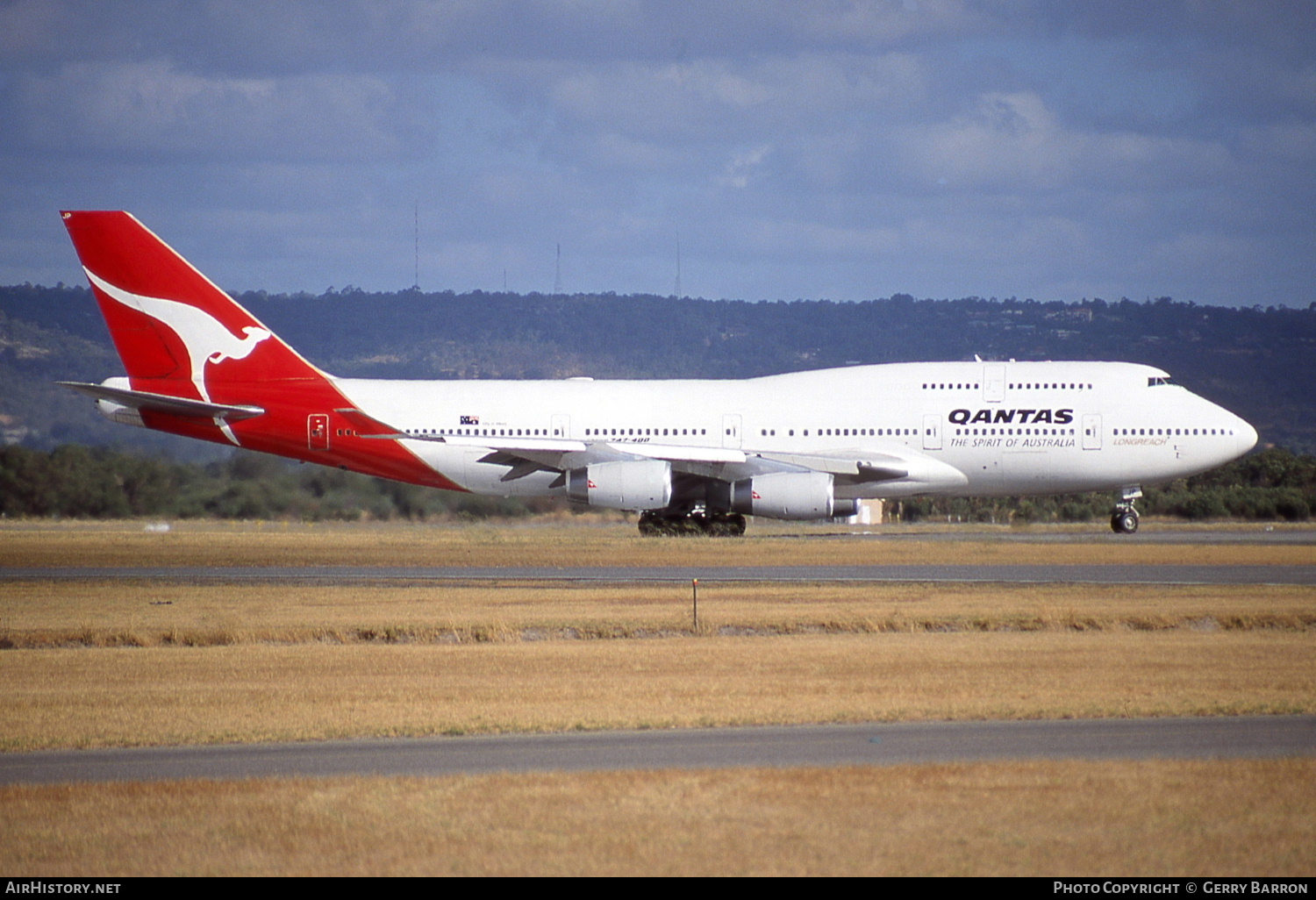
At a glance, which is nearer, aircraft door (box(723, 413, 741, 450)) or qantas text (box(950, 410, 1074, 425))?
qantas text (box(950, 410, 1074, 425))

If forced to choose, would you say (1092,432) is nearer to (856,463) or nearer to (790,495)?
(856,463)

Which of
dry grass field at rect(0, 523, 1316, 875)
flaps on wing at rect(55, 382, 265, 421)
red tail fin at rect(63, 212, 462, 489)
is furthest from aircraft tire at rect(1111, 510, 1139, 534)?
flaps on wing at rect(55, 382, 265, 421)

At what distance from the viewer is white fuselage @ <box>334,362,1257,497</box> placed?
39.2 meters

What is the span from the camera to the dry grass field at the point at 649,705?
9.15m

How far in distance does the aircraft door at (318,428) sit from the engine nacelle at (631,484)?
25.8 ft

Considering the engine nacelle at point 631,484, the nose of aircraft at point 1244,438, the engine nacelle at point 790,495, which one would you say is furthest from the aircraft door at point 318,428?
the nose of aircraft at point 1244,438

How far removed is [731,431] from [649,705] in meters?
25.3

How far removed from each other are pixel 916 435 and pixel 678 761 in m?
28.4

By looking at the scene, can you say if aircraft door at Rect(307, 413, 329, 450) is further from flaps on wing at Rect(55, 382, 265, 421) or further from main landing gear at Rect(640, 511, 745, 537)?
main landing gear at Rect(640, 511, 745, 537)

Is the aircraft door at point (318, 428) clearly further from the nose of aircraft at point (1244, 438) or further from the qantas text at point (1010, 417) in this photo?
the nose of aircraft at point (1244, 438)

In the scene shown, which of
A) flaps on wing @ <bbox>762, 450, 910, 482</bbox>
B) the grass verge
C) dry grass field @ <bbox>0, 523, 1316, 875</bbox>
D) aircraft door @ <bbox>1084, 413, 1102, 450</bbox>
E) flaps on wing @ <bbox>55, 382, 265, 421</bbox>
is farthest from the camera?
aircraft door @ <bbox>1084, 413, 1102, 450</bbox>

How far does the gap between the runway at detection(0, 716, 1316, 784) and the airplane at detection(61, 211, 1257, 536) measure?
83.2ft

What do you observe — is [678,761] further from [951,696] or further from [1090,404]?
[1090,404]
